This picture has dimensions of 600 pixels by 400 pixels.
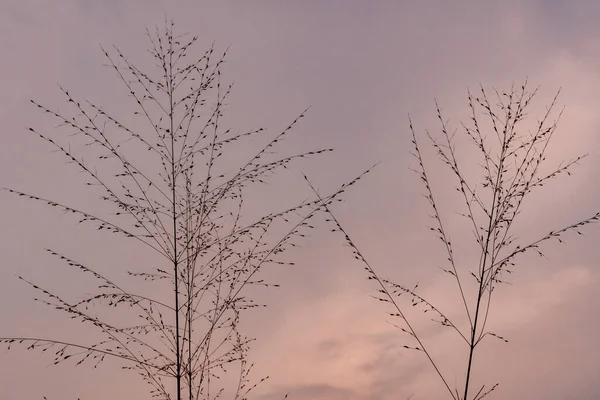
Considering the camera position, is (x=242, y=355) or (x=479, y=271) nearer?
(x=479, y=271)

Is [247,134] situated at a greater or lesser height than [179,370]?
greater

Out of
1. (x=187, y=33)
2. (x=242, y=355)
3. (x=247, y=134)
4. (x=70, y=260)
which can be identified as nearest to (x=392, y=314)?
(x=242, y=355)

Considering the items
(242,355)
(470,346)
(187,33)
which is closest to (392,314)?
(470,346)

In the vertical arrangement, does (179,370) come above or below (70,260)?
below

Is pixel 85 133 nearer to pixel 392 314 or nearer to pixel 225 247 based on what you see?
pixel 225 247

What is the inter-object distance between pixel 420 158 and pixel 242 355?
1.71 meters

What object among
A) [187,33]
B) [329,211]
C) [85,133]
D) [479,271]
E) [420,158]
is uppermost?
[187,33]

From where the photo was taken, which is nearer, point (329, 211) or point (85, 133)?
point (329, 211)

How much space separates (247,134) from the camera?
5430mm

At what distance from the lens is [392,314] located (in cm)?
473

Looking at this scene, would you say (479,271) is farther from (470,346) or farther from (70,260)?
(70,260)

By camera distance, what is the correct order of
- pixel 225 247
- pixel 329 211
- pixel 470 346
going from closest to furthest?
1. pixel 470 346
2. pixel 329 211
3. pixel 225 247

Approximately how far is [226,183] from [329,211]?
787 millimetres

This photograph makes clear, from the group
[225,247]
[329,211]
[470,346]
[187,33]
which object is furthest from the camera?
[187,33]
